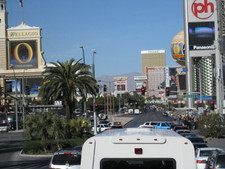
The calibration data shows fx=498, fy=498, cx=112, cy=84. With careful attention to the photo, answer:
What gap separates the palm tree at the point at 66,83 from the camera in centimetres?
3975

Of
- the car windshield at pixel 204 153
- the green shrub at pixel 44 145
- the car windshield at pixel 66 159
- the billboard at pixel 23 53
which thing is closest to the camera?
the car windshield at pixel 66 159

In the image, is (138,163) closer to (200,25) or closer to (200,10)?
(200,25)

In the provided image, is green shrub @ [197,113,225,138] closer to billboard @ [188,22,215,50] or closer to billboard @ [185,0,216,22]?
billboard @ [188,22,215,50]

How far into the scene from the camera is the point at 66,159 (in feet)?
50.3

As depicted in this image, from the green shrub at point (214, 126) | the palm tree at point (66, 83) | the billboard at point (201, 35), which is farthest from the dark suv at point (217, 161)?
the billboard at point (201, 35)

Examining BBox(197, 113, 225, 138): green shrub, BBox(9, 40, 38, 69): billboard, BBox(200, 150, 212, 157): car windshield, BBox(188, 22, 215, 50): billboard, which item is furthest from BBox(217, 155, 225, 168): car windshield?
BBox(9, 40, 38, 69): billboard

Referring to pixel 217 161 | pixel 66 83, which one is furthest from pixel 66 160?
pixel 66 83

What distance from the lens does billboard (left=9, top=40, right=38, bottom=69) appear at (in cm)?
12475

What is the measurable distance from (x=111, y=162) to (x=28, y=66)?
122m

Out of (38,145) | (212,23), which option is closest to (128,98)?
(212,23)

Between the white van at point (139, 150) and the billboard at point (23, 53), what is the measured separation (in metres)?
119

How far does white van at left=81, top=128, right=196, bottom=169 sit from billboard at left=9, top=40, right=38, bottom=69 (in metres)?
119

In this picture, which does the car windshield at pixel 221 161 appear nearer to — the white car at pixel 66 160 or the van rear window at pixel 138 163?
the white car at pixel 66 160

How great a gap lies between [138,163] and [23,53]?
394 feet
